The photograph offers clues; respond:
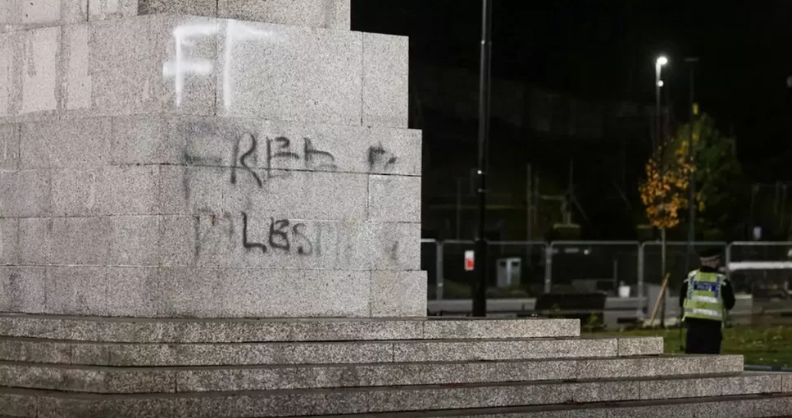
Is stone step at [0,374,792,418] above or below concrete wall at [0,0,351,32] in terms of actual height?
below

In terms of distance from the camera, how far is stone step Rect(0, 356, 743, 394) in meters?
10.3

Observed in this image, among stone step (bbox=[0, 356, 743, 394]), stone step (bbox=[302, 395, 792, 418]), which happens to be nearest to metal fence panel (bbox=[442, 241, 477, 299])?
stone step (bbox=[302, 395, 792, 418])

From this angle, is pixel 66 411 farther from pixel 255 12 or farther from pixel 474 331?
pixel 255 12

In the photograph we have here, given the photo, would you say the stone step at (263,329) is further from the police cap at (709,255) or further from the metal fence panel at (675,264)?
the metal fence panel at (675,264)

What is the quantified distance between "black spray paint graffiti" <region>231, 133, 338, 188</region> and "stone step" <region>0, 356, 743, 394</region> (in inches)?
88.5

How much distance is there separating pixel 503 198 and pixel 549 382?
49.0m

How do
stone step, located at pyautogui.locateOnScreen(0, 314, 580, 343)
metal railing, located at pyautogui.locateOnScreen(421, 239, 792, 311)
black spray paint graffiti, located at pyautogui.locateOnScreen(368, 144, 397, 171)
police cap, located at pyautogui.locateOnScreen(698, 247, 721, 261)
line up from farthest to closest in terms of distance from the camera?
1. metal railing, located at pyautogui.locateOnScreen(421, 239, 792, 311)
2. police cap, located at pyautogui.locateOnScreen(698, 247, 721, 261)
3. black spray paint graffiti, located at pyautogui.locateOnScreen(368, 144, 397, 171)
4. stone step, located at pyautogui.locateOnScreen(0, 314, 580, 343)

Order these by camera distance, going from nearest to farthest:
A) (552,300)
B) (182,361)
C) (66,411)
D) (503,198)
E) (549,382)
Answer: (66,411) < (182,361) < (549,382) < (552,300) < (503,198)

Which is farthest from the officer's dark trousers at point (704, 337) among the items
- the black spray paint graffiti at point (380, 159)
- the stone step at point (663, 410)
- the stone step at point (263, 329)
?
the black spray paint graffiti at point (380, 159)

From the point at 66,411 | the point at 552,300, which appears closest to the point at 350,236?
the point at 66,411

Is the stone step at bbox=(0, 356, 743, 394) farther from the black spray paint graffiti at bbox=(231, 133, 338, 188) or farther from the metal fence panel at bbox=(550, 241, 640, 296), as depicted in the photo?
the metal fence panel at bbox=(550, 241, 640, 296)

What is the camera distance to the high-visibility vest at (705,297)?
600 inches

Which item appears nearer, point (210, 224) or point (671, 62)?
point (210, 224)

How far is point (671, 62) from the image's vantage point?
66.9m
